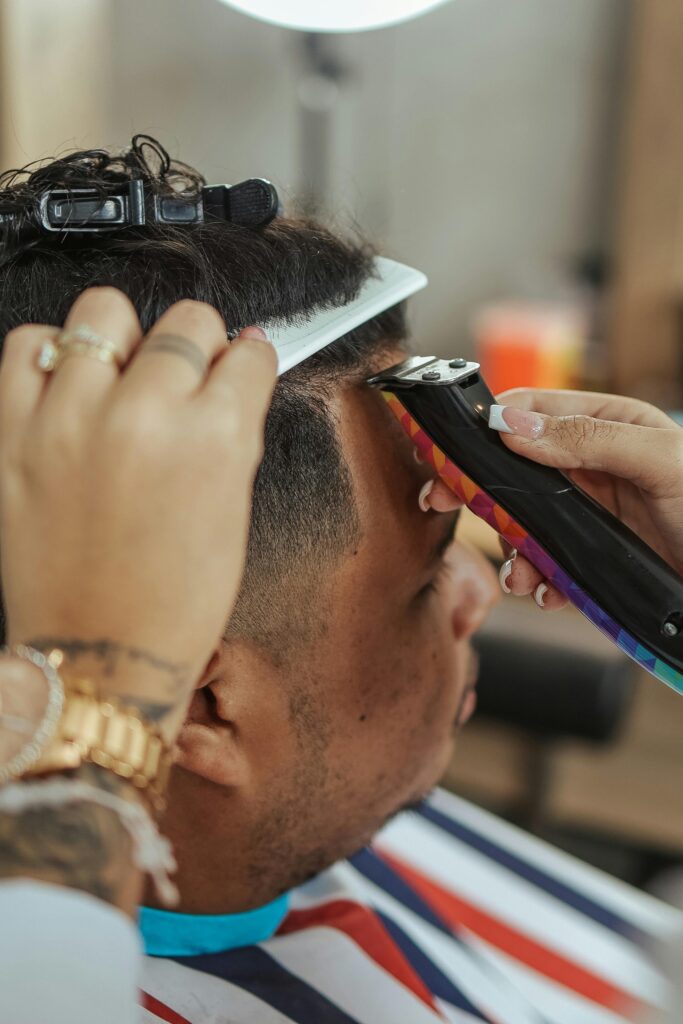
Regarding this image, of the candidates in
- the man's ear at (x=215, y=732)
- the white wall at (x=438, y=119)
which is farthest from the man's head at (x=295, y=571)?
the white wall at (x=438, y=119)

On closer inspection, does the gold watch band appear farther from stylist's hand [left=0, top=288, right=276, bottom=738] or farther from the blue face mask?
the blue face mask

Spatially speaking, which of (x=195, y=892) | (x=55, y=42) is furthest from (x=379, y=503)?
(x=55, y=42)

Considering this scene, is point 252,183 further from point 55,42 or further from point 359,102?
point 359,102

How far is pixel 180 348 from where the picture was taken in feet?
1.79

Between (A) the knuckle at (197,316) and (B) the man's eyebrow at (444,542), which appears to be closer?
(A) the knuckle at (197,316)

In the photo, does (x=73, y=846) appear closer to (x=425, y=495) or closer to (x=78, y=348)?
(x=78, y=348)

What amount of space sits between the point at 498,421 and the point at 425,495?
112 millimetres

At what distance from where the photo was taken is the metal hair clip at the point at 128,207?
2.53ft

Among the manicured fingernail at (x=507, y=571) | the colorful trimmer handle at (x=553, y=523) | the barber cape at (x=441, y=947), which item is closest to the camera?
the colorful trimmer handle at (x=553, y=523)

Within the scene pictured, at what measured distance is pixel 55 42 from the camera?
201cm

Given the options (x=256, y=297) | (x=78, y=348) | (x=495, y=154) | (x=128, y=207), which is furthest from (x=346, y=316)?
(x=495, y=154)

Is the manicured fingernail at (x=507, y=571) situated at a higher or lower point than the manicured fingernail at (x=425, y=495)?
lower

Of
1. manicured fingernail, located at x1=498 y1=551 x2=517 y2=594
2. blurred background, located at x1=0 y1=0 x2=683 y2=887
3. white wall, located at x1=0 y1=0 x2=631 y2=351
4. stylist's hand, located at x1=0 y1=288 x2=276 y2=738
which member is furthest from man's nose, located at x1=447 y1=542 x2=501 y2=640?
white wall, located at x1=0 y1=0 x2=631 y2=351

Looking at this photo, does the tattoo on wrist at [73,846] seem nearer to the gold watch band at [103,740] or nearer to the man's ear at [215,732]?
the gold watch band at [103,740]
